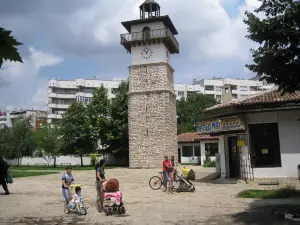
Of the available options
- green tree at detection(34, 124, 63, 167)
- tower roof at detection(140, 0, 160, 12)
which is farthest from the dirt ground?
tower roof at detection(140, 0, 160, 12)

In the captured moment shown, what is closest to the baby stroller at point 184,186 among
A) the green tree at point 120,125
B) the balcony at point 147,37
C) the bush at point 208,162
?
the bush at point 208,162

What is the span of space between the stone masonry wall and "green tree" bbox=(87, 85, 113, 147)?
4.88m

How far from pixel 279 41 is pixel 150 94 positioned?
31.2 meters

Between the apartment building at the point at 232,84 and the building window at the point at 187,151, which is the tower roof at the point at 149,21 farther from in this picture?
the apartment building at the point at 232,84

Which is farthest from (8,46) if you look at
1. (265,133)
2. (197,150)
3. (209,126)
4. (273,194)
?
(197,150)

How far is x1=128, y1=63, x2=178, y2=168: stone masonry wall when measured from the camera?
37.4 metres

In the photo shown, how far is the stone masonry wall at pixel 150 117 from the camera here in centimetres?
3738

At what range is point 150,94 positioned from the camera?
38812 millimetres

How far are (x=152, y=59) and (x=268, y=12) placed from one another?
105 feet

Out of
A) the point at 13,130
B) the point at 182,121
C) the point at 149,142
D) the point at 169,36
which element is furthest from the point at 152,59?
the point at 182,121

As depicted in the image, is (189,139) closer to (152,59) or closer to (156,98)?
(156,98)

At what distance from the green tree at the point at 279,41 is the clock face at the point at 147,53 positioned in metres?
31.8

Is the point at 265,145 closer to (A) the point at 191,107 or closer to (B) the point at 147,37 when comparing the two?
(B) the point at 147,37

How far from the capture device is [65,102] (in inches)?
3322
